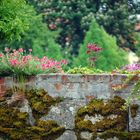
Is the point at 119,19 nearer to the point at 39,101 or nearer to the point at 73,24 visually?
the point at 73,24

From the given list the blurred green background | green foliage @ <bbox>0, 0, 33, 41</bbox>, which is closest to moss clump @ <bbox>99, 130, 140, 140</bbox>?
green foliage @ <bbox>0, 0, 33, 41</bbox>

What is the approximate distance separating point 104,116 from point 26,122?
1163mm

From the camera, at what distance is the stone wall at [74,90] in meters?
8.87

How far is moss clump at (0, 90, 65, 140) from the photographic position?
9.02m

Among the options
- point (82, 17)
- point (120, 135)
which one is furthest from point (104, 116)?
point (82, 17)

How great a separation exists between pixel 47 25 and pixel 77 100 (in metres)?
21.6

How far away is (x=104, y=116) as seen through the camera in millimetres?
8930

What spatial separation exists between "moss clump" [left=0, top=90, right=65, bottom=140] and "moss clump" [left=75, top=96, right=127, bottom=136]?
0.33 metres

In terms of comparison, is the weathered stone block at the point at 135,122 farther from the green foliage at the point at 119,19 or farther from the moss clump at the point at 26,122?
the green foliage at the point at 119,19

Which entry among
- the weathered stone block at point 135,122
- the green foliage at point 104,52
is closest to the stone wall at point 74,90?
the weathered stone block at point 135,122

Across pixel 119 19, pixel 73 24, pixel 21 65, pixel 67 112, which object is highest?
pixel 21 65

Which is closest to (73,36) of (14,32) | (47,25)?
(47,25)

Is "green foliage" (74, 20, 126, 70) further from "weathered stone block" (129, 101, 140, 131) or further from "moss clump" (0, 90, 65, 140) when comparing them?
"weathered stone block" (129, 101, 140, 131)

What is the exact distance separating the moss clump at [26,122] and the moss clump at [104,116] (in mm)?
331
